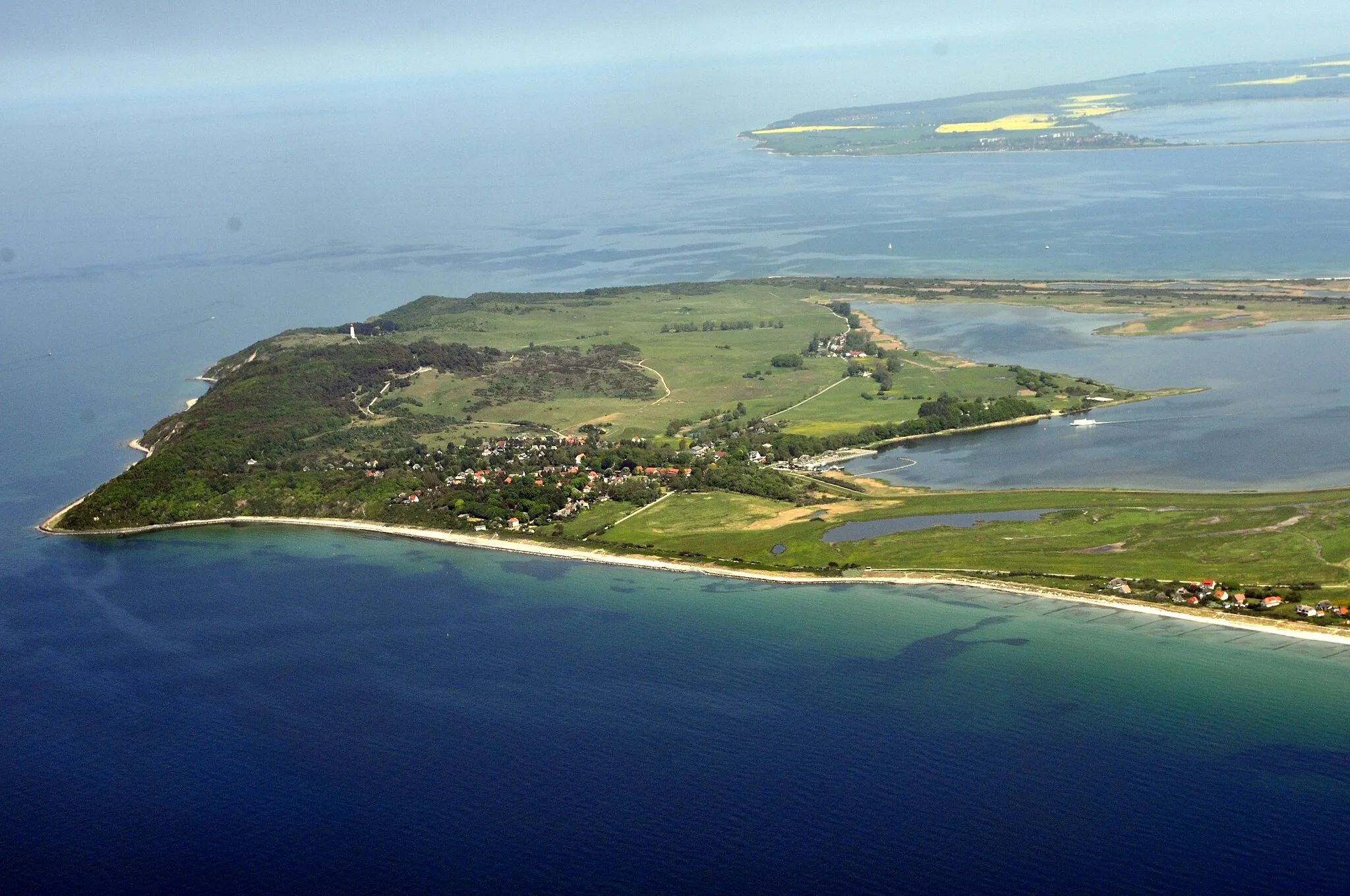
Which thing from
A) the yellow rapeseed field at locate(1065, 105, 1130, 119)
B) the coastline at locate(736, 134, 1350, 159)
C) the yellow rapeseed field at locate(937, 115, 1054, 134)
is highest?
the yellow rapeseed field at locate(1065, 105, 1130, 119)

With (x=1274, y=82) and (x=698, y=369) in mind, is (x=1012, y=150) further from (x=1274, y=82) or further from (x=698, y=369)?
(x=698, y=369)

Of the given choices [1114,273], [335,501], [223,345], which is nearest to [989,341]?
[1114,273]

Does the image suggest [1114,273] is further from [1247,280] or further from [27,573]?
[27,573]

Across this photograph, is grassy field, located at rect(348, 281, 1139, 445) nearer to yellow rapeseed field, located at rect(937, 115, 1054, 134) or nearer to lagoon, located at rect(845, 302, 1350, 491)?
lagoon, located at rect(845, 302, 1350, 491)

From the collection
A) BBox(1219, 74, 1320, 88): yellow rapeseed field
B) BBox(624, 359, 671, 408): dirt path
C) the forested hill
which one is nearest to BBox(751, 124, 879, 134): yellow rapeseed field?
BBox(1219, 74, 1320, 88): yellow rapeseed field

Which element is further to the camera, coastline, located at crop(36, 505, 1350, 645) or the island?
the island

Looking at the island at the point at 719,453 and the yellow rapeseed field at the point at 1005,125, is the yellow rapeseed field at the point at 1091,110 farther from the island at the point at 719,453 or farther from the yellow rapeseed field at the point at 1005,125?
the island at the point at 719,453

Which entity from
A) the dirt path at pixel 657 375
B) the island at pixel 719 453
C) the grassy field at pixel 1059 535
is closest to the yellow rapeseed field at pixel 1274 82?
the island at pixel 719 453
